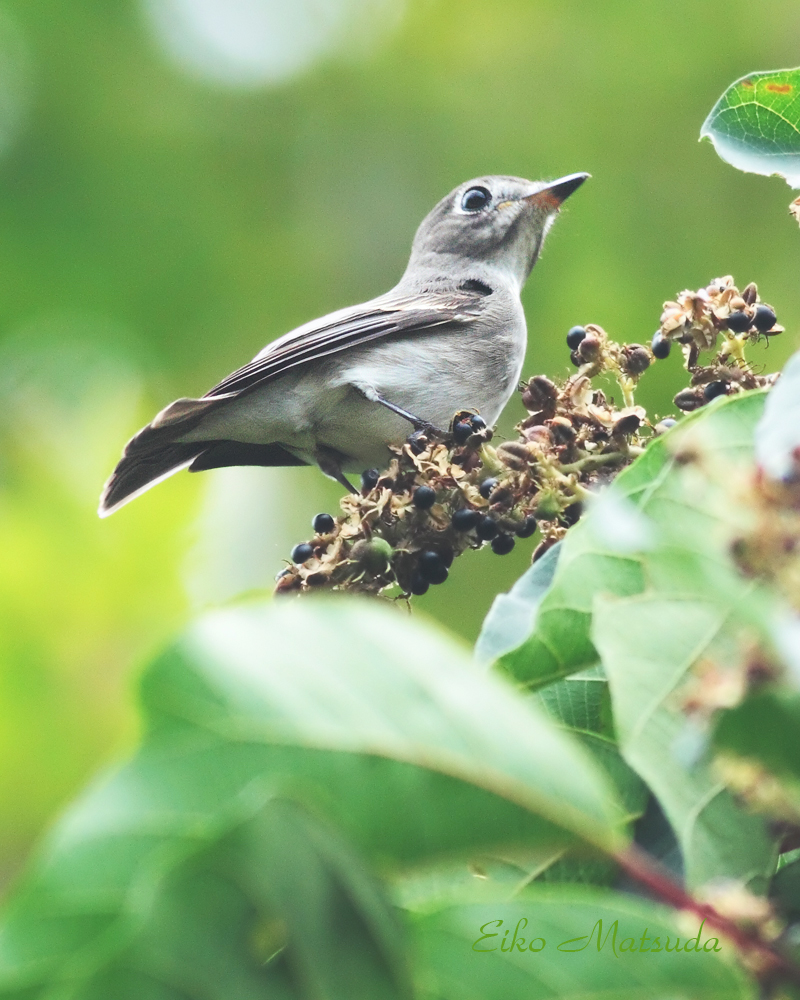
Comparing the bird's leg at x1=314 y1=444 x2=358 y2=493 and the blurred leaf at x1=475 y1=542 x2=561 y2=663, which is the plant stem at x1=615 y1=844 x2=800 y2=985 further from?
the bird's leg at x1=314 y1=444 x2=358 y2=493

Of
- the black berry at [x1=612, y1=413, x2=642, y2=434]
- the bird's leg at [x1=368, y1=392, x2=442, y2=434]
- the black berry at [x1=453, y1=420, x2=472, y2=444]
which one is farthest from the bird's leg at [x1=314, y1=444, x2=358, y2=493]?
the black berry at [x1=612, y1=413, x2=642, y2=434]

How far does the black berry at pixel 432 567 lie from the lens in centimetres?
262

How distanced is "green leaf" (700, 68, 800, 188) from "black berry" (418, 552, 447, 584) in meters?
0.97

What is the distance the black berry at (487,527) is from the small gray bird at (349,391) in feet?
6.59

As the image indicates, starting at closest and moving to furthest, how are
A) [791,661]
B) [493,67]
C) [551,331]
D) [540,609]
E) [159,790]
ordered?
[791,661]
[159,790]
[540,609]
[551,331]
[493,67]

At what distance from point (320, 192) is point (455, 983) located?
29.2ft

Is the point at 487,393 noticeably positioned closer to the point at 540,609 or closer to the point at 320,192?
→ the point at 540,609

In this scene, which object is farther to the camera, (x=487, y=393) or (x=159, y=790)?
(x=487, y=393)

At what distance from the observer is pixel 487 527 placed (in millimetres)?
2492

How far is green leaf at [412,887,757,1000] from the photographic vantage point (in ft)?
3.76

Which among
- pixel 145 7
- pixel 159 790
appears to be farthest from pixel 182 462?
pixel 145 7

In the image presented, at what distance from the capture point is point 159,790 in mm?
1146

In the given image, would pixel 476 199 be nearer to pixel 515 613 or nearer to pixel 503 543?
pixel 503 543

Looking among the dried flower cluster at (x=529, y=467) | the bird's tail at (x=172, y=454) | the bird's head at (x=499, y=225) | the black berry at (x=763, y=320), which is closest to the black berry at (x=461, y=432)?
the dried flower cluster at (x=529, y=467)
